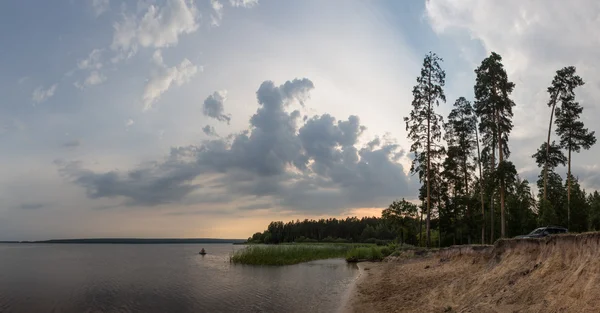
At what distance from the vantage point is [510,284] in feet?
48.4

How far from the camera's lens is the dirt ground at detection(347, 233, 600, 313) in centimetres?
1162

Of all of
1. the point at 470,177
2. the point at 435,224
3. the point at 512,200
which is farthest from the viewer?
the point at 512,200

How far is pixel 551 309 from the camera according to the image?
37.0 feet

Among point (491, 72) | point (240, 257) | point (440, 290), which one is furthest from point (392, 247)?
point (440, 290)

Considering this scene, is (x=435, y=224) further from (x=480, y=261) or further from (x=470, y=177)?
(x=480, y=261)

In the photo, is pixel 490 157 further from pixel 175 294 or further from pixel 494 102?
pixel 175 294

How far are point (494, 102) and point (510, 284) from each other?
25.1 m

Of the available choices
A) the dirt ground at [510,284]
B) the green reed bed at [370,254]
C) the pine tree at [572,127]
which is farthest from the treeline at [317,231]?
the dirt ground at [510,284]

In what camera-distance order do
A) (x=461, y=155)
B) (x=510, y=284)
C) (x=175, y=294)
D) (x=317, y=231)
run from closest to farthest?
(x=510, y=284)
(x=175, y=294)
(x=461, y=155)
(x=317, y=231)

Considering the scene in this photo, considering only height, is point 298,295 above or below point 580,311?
below

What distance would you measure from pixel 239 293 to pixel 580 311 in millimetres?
22114

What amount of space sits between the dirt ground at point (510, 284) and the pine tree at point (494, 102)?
15.6m

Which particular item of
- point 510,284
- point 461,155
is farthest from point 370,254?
point 510,284

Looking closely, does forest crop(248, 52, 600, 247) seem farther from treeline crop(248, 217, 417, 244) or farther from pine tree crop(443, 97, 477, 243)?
treeline crop(248, 217, 417, 244)
